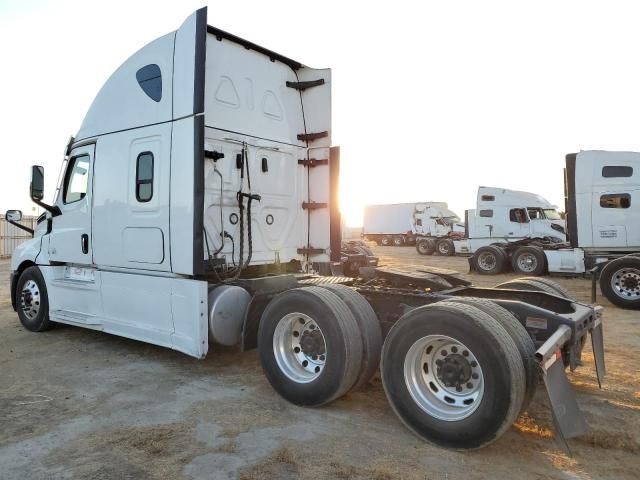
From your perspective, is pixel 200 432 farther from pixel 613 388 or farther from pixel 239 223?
pixel 613 388

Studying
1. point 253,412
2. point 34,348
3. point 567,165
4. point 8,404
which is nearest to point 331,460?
point 253,412

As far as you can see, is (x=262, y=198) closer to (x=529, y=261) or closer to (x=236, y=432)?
(x=236, y=432)

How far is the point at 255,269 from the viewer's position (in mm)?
6246

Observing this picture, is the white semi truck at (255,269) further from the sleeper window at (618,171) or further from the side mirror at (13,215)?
the sleeper window at (618,171)

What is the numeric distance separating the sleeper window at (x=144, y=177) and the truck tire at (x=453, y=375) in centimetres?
329

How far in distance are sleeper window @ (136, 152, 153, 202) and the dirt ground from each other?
1.94 m

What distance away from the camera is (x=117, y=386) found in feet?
15.7

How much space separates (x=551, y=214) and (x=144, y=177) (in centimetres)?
1906

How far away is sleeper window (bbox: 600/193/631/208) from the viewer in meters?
11.4

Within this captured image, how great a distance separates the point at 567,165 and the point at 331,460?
1087 cm

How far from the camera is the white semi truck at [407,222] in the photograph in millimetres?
33250

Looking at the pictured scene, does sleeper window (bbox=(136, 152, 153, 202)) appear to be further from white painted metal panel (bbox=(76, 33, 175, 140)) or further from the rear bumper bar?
the rear bumper bar

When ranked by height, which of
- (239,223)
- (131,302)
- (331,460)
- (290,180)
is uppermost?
(290,180)

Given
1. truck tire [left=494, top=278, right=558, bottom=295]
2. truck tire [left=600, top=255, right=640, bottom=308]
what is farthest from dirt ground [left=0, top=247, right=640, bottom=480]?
truck tire [left=600, top=255, right=640, bottom=308]
